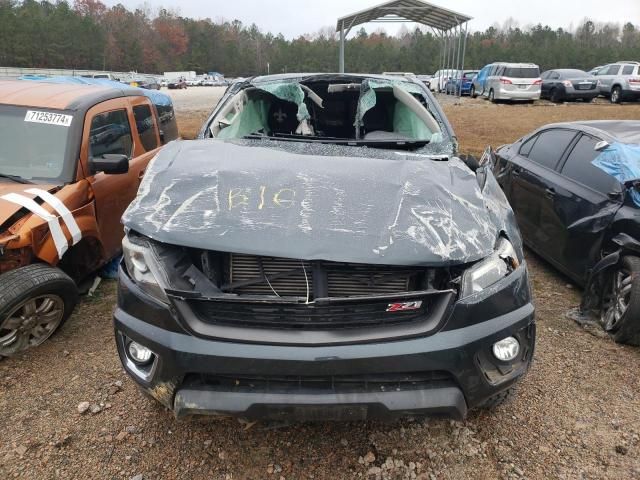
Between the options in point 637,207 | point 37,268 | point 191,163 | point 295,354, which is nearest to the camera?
point 295,354

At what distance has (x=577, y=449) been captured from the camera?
2.46 metres

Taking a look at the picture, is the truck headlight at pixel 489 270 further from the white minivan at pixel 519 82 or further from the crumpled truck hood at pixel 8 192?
the white minivan at pixel 519 82

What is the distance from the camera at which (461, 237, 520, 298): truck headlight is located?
2.11 m

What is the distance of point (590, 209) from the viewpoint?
13.1 feet

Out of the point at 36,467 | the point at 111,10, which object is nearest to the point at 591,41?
the point at 36,467

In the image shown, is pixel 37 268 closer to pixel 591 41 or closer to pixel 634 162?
pixel 634 162

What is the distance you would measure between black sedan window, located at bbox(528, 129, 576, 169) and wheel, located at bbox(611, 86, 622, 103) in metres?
18.4

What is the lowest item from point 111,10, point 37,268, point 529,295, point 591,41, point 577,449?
point 577,449

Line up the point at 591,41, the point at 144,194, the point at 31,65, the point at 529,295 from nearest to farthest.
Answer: the point at 529,295 < the point at 144,194 < the point at 591,41 < the point at 31,65

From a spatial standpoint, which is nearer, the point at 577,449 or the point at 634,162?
the point at 577,449

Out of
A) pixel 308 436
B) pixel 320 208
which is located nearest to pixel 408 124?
pixel 320 208

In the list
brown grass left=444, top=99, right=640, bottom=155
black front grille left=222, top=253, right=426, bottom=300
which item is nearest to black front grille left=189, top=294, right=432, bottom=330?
black front grille left=222, top=253, right=426, bottom=300

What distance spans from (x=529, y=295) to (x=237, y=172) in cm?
155

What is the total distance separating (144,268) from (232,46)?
9644cm
